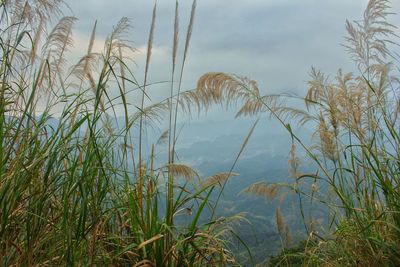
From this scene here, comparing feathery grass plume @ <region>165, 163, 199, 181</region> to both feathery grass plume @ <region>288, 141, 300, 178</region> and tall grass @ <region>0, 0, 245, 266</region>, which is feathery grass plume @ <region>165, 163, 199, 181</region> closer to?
tall grass @ <region>0, 0, 245, 266</region>

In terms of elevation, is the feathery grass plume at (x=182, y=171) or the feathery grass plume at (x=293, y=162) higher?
the feathery grass plume at (x=293, y=162)

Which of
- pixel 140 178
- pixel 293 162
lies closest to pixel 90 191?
pixel 140 178

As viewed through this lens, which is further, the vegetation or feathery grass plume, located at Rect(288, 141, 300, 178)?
feathery grass plume, located at Rect(288, 141, 300, 178)

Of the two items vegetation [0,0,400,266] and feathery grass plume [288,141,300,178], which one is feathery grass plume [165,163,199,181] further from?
feathery grass plume [288,141,300,178]

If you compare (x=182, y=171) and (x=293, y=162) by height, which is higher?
(x=293, y=162)

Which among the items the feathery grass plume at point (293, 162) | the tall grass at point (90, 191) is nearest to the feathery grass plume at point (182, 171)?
the tall grass at point (90, 191)

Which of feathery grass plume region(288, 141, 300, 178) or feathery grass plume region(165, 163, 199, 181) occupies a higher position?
feathery grass plume region(288, 141, 300, 178)

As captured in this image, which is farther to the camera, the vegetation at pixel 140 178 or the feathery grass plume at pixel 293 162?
the feathery grass plume at pixel 293 162

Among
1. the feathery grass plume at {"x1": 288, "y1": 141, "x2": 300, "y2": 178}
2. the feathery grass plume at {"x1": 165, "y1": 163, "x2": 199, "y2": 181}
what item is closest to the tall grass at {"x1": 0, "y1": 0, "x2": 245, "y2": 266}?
the feathery grass plume at {"x1": 165, "y1": 163, "x2": 199, "y2": 181}

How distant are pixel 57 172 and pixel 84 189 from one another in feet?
1.26

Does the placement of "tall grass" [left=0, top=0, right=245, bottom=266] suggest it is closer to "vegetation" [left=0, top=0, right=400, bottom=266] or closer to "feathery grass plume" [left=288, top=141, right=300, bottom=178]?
"vegetation" [left=0, top=0, right=400, bottom=266]

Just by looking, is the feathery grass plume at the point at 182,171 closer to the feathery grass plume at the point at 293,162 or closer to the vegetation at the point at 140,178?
the vegetation at the point at 140,178

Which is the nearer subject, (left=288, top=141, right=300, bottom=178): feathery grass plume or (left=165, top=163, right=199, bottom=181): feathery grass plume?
(left=165, top=163, right=199, bottom=181): feathery grass plume

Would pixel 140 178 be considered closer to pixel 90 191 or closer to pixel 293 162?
pixel 90 191
